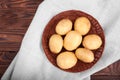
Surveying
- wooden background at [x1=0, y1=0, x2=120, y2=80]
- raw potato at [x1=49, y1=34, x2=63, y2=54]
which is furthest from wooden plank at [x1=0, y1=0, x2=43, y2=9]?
raw potato at [x1=49, y1=34, x2=63, y2=54]

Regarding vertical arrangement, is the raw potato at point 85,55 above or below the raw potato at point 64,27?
below

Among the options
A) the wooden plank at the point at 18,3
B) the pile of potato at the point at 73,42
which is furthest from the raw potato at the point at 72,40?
the wooden plank at the point at 18,3

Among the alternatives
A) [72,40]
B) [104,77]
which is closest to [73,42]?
[72,40]

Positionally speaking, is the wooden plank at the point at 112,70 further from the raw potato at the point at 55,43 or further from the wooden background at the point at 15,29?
the raw potato at the point at 55,43

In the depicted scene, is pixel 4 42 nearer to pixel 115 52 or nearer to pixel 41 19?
pixel 41 19

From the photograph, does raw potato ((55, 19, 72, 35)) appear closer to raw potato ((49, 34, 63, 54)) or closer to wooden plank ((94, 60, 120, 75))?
raw potato ((49, 34, 63, 54))

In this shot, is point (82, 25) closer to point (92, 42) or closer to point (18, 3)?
point (92, 42)
